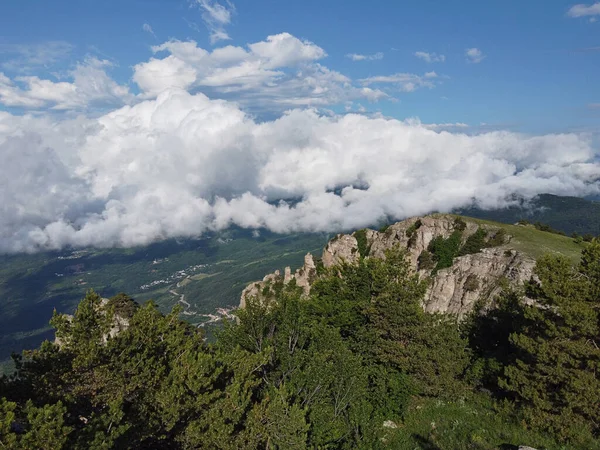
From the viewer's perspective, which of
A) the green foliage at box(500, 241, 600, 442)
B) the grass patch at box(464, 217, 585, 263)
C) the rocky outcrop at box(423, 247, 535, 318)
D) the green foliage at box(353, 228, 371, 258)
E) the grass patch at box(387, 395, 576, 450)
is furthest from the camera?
the green foliage at box(353, 228, 371, 258)

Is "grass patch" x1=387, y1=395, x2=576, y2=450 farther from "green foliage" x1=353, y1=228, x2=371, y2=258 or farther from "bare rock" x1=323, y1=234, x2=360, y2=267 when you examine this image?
"bare rock" x1=323, y1=234, x2=360, y2=267

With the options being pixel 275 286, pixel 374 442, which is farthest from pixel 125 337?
pixel 275 286

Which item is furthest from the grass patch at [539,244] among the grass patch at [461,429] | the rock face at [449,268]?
the grass patch at [461,429]

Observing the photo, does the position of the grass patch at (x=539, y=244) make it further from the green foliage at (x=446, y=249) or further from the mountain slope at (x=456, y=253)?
the green foliage at (x=446, y=249)

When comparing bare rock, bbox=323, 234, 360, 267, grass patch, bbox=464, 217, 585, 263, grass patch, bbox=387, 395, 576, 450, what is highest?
grass patch, bbox=464, 217, 585, 263

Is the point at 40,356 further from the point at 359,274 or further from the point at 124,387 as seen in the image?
the point at 359,274

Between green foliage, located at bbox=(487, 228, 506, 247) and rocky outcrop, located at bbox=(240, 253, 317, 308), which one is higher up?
green foliage, located at bbox=(487, 228, 506, 247)

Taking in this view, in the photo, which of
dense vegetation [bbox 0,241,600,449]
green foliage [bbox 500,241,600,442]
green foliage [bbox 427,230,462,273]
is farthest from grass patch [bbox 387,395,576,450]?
green foliage [bbox 427,230,462,273]

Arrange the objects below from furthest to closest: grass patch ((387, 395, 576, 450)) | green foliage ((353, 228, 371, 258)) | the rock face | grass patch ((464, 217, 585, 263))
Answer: green foliage ((353, 228, 371, 258)), grass patch ((464, 217, 585, 263)), the rock face, grass patch ((387, 395, 576, 450))
